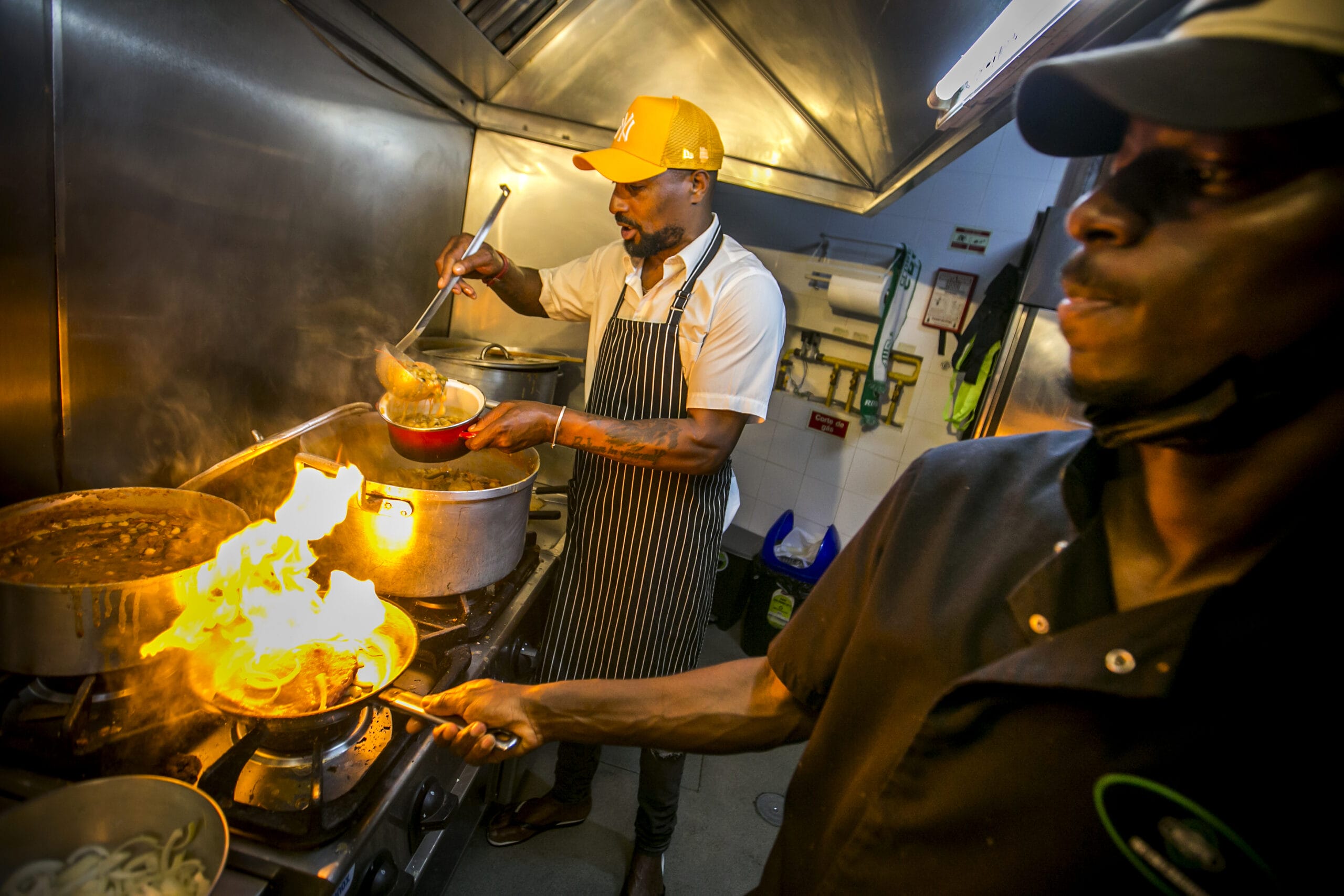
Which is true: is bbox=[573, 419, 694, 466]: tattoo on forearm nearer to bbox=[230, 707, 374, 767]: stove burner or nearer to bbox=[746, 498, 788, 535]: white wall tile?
bbox=[230, 707, 374, 767]: stove burner

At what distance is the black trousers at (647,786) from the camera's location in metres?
2.16

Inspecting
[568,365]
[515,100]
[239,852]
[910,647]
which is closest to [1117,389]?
[910,647]

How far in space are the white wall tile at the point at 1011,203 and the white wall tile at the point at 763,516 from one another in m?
2.29

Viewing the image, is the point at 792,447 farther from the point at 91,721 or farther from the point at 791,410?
the point at 91,721

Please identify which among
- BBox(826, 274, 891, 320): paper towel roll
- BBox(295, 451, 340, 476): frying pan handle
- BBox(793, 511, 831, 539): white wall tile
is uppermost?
BBox(826, 274, 891, 320): paper towel roll

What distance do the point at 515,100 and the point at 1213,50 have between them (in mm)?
2702

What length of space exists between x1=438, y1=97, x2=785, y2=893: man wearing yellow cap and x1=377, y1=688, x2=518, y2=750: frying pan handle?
725 millimetres

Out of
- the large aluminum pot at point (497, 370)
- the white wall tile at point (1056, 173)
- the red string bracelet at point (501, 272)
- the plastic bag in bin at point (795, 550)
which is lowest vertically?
the plastic bag in bin at point (795, 550)

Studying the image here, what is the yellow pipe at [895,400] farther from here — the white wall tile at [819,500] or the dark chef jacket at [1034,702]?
the dark chef jacket at [1034,702]

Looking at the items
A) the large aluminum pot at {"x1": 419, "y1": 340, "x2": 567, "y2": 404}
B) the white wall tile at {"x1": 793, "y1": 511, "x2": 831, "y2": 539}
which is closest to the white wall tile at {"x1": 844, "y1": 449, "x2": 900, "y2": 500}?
the white wall tile at {"x1": 793, "y1": 511, "x2": 831, "y2": 539}

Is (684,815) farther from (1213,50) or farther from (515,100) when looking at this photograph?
(515,100)

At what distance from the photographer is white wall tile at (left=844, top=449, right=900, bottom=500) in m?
4.18

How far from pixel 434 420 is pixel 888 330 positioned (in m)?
3.09

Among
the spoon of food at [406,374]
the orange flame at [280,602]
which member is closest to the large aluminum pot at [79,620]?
the orange flame at [280,602]
